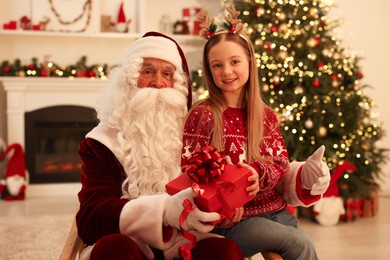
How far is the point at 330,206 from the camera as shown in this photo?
15.3ft

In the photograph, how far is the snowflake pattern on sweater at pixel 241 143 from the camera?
84.0 inches

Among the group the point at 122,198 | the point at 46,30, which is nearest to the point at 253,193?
the point at 122,198

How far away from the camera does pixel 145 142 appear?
225 centimetres

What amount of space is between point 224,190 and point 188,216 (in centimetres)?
16

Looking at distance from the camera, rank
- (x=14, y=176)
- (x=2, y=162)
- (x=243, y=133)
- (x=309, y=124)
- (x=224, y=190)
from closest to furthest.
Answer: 1. (x=224, y=190)
2. (x=243, y=133)
3. (x=309, y=124)
4. (x=14, y=176)
5. (x=2, y=162)

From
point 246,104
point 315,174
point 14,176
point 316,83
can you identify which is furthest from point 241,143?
point 14,176

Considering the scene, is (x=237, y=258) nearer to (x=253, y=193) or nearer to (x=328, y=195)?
(x=253, y=193)

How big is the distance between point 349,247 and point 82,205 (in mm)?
2490

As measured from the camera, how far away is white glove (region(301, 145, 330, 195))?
2.05m

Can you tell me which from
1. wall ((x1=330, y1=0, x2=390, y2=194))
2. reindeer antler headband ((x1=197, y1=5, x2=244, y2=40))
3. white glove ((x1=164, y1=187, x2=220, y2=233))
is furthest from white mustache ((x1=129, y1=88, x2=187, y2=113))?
wall ((x1=330, y1=0, x2=390, y2=194))

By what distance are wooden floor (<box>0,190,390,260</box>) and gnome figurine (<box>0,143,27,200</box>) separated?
13cm

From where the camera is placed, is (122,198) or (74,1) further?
(74,1)

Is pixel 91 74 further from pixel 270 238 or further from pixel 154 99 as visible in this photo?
pixel 270 238

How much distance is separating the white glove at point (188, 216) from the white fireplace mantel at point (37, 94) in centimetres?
429
